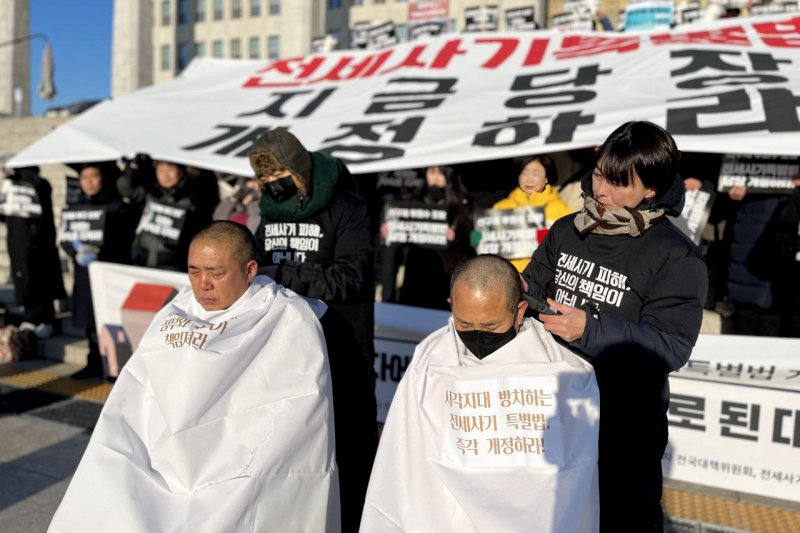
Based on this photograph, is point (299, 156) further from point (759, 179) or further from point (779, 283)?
point (779, 283)

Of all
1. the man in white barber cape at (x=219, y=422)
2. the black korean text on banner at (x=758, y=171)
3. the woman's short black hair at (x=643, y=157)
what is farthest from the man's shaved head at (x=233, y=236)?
the black korean text on banner at (x=758, y=171)

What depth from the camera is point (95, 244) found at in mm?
5969

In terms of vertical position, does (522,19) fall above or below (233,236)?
above

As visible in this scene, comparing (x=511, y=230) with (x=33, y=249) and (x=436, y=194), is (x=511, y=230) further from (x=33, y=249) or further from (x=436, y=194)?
(x=33, y=249)

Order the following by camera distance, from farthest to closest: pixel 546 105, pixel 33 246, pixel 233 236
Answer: pixel 33 246, pixel 546 105, pixel 233 236

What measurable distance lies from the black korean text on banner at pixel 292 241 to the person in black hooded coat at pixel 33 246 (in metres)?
4.50

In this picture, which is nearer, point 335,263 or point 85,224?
point 335,263

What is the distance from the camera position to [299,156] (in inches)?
124

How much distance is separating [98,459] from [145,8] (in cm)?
4780

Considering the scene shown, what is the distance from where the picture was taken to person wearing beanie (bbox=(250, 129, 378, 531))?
309cm

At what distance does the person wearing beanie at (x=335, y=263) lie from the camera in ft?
10.1

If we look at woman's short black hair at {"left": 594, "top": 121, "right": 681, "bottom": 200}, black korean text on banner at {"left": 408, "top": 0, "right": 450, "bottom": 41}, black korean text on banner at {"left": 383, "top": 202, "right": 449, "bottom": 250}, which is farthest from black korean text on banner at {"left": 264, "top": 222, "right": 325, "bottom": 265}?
black korean text on banner at {"left": 408, "top": 0, "right": 450, "bottom": 41}

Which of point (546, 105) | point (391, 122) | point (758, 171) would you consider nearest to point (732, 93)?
point (758, 171)

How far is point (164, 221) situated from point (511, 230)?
277cm
